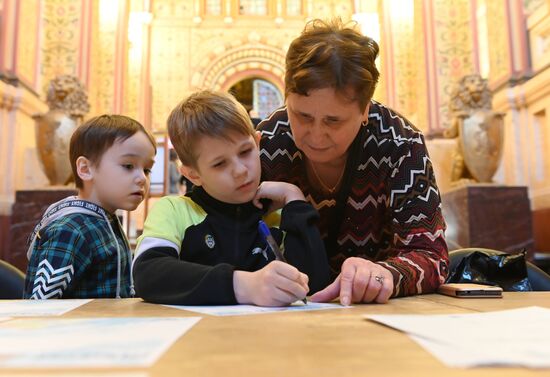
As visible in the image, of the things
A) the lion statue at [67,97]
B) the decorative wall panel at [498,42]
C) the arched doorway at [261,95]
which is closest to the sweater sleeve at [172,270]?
the lion statue at [67,97]

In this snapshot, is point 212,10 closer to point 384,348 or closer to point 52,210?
point 52,210

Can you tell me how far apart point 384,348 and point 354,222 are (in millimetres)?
1059

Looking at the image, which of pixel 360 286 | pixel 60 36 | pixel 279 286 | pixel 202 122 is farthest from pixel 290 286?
pixel 60 36

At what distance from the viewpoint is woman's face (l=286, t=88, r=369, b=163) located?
134 centimetres

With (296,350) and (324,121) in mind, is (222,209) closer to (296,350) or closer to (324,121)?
(324,121)

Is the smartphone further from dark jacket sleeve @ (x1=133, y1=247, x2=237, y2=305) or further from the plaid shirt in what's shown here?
the plaid shirt

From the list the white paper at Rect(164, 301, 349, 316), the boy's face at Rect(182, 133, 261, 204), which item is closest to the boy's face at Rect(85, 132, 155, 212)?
the boy's face at Rect(182, 133, 261, 204)

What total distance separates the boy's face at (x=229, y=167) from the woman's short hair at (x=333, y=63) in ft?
0.65

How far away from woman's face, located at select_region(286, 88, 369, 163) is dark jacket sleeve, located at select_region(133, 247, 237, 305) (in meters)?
0.48

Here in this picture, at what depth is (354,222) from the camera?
1.61 metres

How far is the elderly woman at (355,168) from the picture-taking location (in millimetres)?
1282

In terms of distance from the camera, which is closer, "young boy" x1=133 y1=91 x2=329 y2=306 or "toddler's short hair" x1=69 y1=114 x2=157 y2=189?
"young boy" x1=133 y1=91 x2=329 y2=306

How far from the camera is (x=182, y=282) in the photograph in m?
1.09

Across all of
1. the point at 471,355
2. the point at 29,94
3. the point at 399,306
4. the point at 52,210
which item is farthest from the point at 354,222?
the point at 29,94
